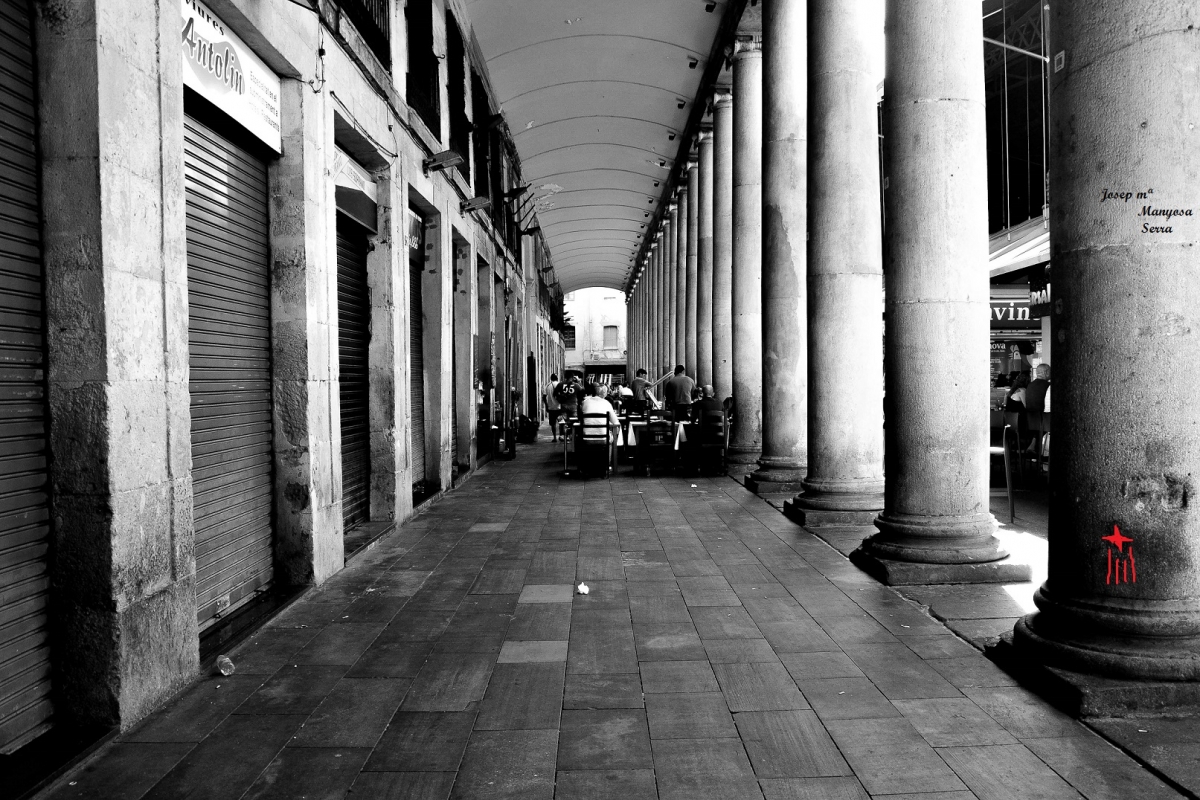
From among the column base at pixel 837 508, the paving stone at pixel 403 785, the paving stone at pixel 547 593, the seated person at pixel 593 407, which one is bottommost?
the paving stone at pixel 403 785

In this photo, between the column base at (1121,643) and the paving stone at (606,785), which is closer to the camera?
the paving stone at (606,785)

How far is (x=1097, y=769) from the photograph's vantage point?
2996mm

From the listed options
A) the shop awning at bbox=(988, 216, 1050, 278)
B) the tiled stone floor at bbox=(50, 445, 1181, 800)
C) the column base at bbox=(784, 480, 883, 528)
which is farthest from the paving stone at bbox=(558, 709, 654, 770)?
the shop awning at bbox=(988, 216, 1050, 278)

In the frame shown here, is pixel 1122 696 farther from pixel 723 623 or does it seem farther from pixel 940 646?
pixel 723 623

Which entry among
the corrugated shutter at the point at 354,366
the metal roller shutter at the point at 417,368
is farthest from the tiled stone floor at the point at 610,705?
the metal roller shutter at the point at 417,368

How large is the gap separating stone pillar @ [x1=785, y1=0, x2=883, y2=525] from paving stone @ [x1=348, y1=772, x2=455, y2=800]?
577 centimetres

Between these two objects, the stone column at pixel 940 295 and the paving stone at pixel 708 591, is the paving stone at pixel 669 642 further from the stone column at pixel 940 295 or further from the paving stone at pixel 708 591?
the stone column at pixel 940 295

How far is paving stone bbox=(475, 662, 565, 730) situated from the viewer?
347 centimetres

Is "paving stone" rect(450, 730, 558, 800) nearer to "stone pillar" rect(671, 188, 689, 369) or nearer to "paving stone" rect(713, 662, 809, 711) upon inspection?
"paving stone" rect(713, 662, 809, 711)

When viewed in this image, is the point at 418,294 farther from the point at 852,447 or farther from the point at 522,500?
the point at 852,447

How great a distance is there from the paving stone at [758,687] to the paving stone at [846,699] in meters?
0.06

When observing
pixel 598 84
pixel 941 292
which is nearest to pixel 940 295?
pixel 941 292

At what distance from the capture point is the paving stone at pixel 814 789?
282cm

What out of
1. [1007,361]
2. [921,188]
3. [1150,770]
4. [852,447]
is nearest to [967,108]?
[921,188]
